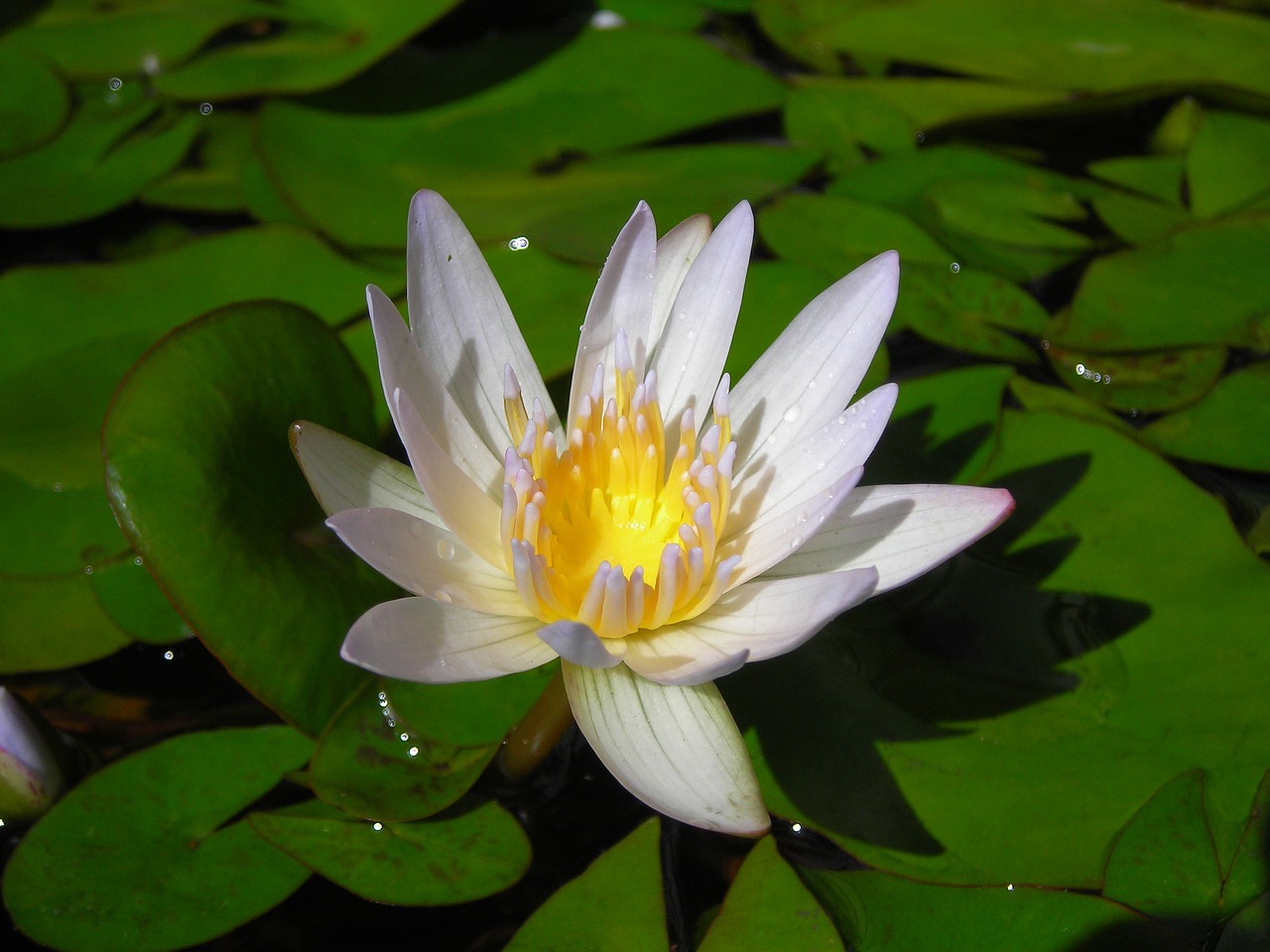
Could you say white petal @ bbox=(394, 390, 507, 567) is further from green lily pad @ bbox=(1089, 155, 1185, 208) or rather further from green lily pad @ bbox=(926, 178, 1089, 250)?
green lily pad @ bbox=(1089, 155, 1185, 208)

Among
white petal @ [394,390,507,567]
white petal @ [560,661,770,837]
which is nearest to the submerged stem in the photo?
white petal @ [560,661,770,837]

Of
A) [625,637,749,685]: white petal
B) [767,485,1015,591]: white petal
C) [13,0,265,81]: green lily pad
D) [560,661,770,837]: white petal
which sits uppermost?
[13,0,265,81]: green lily pad

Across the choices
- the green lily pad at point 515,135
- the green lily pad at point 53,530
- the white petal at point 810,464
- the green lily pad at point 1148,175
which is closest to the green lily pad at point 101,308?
the green lily pad at point 53,530

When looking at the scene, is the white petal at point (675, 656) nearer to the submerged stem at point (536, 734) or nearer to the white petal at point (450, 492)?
the submerged stem at point (536, 734)

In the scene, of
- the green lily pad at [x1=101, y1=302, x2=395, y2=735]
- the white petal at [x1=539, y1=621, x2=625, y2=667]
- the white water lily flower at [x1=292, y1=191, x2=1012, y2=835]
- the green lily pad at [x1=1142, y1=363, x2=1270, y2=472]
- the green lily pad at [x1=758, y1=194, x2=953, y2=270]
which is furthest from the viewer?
the green lily pad at [x1=758, y1=194, x2=953, y2=270]

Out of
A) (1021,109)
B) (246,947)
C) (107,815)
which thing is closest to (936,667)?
(246,947)

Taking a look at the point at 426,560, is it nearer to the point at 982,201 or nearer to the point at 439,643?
the point at 439,643
